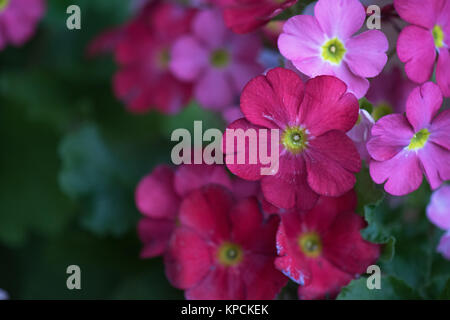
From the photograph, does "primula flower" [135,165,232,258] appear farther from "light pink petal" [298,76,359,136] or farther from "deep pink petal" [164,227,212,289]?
"light pink petal" [298,76,359,136]

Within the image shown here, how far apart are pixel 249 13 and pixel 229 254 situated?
232 mm

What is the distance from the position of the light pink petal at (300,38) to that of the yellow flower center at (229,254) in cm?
20

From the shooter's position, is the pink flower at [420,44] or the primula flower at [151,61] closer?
the pink flower at [420,44]

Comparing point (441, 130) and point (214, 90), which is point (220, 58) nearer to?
point (214, 90)

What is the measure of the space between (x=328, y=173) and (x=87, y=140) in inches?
18.6

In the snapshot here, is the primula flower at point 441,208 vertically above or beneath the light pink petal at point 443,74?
beneath

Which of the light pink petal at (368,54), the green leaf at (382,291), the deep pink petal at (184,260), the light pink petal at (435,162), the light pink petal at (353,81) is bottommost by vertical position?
the green leaf at (382,291)

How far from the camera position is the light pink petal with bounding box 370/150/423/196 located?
49 centimetres

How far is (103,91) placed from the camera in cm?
113

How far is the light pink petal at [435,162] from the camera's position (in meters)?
0.52

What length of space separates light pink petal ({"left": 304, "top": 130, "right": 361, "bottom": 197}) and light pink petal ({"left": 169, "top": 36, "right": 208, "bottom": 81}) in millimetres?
399

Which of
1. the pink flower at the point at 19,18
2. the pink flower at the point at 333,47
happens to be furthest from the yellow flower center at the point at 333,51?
the pink flower at the point at 19,18

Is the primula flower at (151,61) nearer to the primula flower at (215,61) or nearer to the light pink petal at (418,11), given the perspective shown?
the primula flower at (215,61)

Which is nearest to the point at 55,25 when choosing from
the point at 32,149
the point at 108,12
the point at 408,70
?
the point at 108,12
